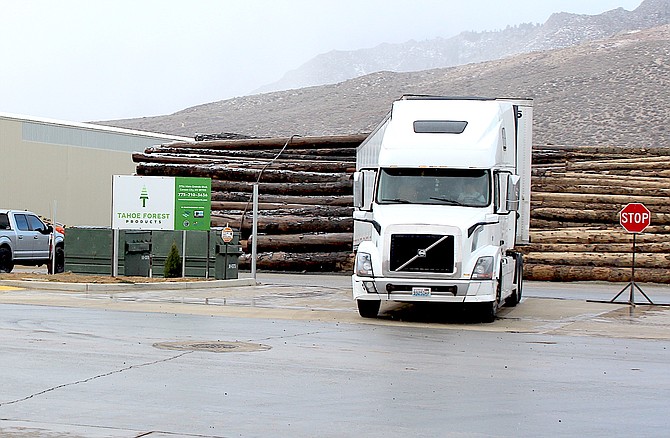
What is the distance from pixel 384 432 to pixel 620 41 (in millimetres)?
120604

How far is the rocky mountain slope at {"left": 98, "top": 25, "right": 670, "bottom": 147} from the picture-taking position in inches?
3500

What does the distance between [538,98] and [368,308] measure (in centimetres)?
8394

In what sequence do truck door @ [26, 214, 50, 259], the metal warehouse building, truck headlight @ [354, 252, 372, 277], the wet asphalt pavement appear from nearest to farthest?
the wet asphalt pavement
truck headlight @ [354, 252, 372, 277]
truck door @ [26, 214, 50, 259]
the metal warehouse building

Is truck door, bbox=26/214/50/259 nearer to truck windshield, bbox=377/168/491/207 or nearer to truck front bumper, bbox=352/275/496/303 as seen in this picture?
truck windshield, bbox=377/168/491/207

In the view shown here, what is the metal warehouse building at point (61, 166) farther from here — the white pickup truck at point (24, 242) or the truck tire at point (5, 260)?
the truck tire at point (5, 260)

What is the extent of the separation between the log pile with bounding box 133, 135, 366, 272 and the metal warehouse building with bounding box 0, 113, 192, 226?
31.5ft

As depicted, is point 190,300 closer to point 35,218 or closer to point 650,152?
point 35,218

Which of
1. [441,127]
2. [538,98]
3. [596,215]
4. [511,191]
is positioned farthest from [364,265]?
[538,98]

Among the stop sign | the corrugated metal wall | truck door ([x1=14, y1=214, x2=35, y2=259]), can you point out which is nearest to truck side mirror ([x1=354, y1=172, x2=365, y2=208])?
the stop sign

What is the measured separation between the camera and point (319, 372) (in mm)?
11875

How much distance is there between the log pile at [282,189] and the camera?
36.0m

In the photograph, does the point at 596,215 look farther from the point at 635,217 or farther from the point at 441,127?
the point at 441,127

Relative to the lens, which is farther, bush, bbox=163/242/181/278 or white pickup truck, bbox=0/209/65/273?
white pickup truck, bbox=0/209/65/273

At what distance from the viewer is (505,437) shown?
28.1ft
